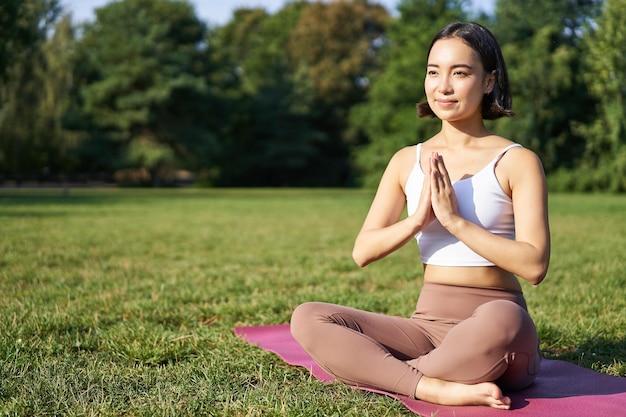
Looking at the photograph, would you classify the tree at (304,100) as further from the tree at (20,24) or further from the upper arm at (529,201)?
the upper arm at (529,201)

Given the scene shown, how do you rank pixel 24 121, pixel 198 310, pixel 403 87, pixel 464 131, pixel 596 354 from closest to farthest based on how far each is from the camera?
pixel 464 131 < pixel 596 354 < pixel 198 310 < pixel 24 121 < pixel 403 87

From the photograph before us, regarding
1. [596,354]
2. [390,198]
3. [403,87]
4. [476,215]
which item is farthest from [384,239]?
[403,87]

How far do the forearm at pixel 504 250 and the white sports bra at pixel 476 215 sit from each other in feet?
0.46

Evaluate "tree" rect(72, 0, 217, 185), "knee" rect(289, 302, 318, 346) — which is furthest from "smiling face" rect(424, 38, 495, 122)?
"tree" rect(72, 0, 217, 185)

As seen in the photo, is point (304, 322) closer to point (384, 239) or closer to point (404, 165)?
point (384, 239)

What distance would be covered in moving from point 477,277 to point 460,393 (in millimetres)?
475

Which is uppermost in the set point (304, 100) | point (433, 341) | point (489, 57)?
point (304, 100)

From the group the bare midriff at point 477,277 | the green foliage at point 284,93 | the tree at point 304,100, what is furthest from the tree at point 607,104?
the bare midriff at point 477,277

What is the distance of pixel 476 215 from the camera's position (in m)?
2.84

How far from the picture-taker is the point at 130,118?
42.5 m

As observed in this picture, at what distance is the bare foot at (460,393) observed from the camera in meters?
2.64

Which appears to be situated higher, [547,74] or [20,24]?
[547,74]

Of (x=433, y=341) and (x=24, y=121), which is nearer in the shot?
(x=433, y=341)

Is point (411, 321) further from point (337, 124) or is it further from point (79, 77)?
point (337, 124)
